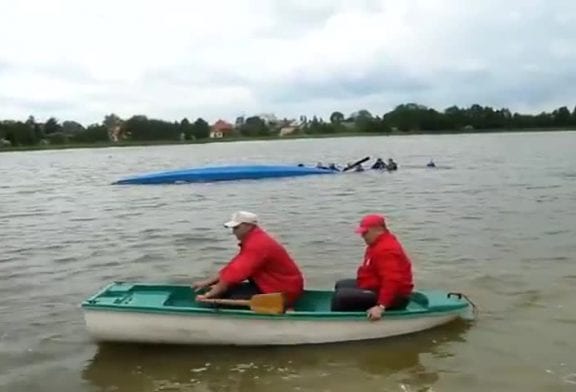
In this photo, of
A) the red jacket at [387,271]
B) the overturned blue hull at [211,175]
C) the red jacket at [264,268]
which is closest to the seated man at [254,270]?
the red jacket at [264,268]

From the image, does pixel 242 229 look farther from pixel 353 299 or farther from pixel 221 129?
pixel 221 129

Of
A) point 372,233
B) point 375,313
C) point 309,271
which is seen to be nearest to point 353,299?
point 375,313

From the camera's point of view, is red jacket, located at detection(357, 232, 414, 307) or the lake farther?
red jacket, located at detection(357, 232, 414, 307)

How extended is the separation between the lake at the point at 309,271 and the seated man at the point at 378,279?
21.3 inches

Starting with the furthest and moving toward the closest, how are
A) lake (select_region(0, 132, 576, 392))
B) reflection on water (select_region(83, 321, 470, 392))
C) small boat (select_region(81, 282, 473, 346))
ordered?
small boat (select_region(81, 282, 473, 346))
lake (select_region(0, 132, 576, 392))
reflection on water (select_region(83, 321, 470, 392))

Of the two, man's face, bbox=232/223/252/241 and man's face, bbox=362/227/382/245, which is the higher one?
man's face, bbox=232/223/252/241

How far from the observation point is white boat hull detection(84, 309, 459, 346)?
361 inches

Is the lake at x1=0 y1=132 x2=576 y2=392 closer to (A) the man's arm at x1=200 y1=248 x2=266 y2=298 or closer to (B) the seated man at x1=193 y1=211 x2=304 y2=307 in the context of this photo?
(B) the seated man at x1=193 y1=211 x2=304 y2=307

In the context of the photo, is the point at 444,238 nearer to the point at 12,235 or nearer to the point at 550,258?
the point at 550,258

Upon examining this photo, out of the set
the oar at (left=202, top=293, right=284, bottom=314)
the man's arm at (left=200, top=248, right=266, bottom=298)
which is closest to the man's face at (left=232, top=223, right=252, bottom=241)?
the man's arm at (left=200, top=248, right=266, bottom=298)

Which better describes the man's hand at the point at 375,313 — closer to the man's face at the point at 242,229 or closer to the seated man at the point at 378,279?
the seated man at the point at 378,279

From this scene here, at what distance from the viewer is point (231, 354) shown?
9414mm

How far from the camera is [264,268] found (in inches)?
373

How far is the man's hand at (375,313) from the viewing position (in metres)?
9.27
